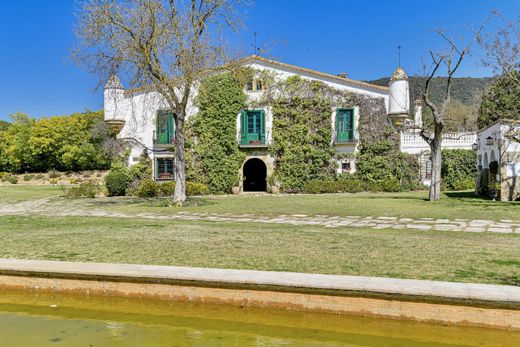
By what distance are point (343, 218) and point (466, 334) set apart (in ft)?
28.4

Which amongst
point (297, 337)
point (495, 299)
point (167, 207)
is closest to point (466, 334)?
point (495, 299)

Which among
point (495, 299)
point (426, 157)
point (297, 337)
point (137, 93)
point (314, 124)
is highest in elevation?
point (137, 93)

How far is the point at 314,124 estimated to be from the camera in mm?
26516

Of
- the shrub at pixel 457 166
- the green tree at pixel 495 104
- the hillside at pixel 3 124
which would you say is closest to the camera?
the shrub at pixel 457 166

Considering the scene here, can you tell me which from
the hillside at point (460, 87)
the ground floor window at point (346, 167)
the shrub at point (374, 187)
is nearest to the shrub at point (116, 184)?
the ground floor window at point (346, 167)

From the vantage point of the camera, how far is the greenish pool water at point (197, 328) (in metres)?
4.15

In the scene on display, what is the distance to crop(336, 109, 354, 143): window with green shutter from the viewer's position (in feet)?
86.7

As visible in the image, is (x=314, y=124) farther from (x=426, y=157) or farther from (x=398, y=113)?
(x=426, y=157)

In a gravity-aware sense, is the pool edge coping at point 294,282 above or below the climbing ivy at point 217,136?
below

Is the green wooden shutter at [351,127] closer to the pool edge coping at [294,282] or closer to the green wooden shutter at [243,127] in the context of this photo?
the green wooden shutter at [243,127]

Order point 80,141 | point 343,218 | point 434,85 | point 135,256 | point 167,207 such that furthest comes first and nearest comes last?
1. point 434,85
2. point 80,141
3. point 167,207
4. point 343,218
5. point 135,256

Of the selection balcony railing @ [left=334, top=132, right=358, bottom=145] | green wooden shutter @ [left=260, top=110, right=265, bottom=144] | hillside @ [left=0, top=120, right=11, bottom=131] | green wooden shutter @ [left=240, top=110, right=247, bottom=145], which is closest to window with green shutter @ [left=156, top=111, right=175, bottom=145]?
green wooden shutter @ [left=240, top=110, right=247, bottom=145]

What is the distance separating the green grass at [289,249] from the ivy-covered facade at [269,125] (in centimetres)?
1562

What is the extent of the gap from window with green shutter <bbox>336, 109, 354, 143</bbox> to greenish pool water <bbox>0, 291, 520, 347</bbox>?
73.9 feet
